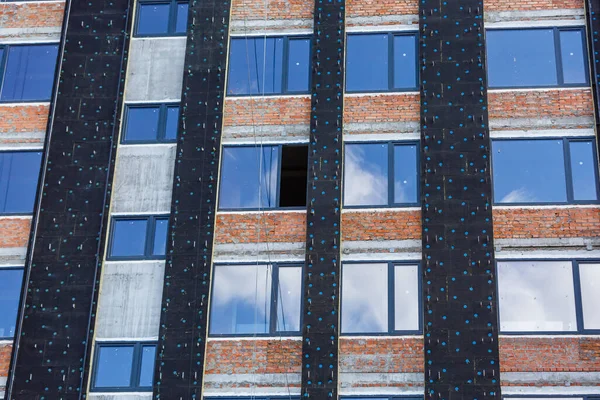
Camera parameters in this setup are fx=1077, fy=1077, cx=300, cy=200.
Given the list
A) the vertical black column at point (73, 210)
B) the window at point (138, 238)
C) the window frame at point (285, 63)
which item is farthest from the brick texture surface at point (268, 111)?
the window at point (138, 238)

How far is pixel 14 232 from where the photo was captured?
95.1 ft

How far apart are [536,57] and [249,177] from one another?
28.2ft

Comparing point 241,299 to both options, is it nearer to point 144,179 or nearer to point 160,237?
point 160,237

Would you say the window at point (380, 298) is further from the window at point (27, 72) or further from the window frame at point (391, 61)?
the window at point (27, 72)

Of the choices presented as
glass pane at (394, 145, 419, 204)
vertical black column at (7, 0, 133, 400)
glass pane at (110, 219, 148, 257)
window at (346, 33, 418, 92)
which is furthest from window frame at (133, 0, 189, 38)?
glass pane at (394, 145, 419, 204)

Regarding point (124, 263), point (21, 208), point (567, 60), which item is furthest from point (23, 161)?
point (567, 60)

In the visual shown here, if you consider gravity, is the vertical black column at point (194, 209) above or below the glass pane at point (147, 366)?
above

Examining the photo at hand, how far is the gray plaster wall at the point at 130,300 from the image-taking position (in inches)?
1086

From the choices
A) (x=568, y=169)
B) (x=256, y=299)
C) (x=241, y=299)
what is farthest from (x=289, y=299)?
(x=568, y=169)

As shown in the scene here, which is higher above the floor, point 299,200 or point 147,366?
point 299,200

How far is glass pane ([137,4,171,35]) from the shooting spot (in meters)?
31.4

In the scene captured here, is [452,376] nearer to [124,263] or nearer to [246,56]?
[124,263]

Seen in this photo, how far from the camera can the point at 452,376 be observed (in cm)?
2600

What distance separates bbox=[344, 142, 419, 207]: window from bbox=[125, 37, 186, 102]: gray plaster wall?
5426 millimetres
